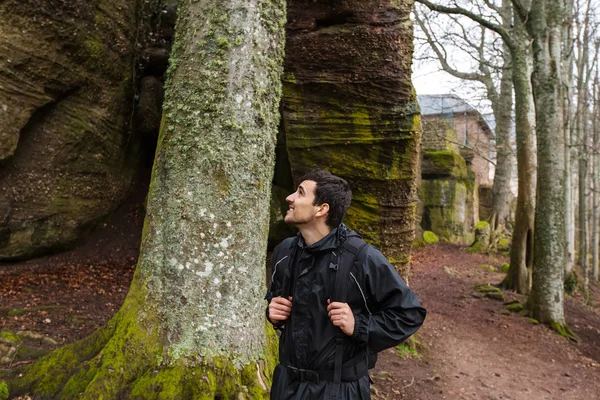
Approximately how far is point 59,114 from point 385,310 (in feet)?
24.6

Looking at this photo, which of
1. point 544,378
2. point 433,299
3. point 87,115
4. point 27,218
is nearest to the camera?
point 544,378

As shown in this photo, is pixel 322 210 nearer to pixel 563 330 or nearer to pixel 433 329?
pixel 433 329

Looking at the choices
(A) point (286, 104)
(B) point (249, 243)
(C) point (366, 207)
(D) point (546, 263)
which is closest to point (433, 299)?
(D) point (546, 263)

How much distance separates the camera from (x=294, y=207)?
246cm

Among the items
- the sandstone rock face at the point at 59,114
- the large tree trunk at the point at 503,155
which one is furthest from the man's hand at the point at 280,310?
the large tree trunk at the point at 503,155

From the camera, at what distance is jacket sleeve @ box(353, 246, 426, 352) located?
2180 millimetres

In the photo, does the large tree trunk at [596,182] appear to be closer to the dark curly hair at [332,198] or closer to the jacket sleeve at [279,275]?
the dark curly hair at [332,198]

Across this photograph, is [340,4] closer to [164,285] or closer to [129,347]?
[164,285]

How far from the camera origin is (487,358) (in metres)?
7.16

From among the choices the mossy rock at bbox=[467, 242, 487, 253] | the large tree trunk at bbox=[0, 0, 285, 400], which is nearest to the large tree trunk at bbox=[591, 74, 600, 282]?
the mossy rock at bbox=[467, 242, 487, 253]

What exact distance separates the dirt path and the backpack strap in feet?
9.10

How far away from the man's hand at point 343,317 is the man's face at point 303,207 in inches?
19.6

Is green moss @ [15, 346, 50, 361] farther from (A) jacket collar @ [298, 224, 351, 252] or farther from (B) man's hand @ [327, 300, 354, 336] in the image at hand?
(B) man's hand @ [327, 300, 354, 336]

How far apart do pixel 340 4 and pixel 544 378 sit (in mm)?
6288
